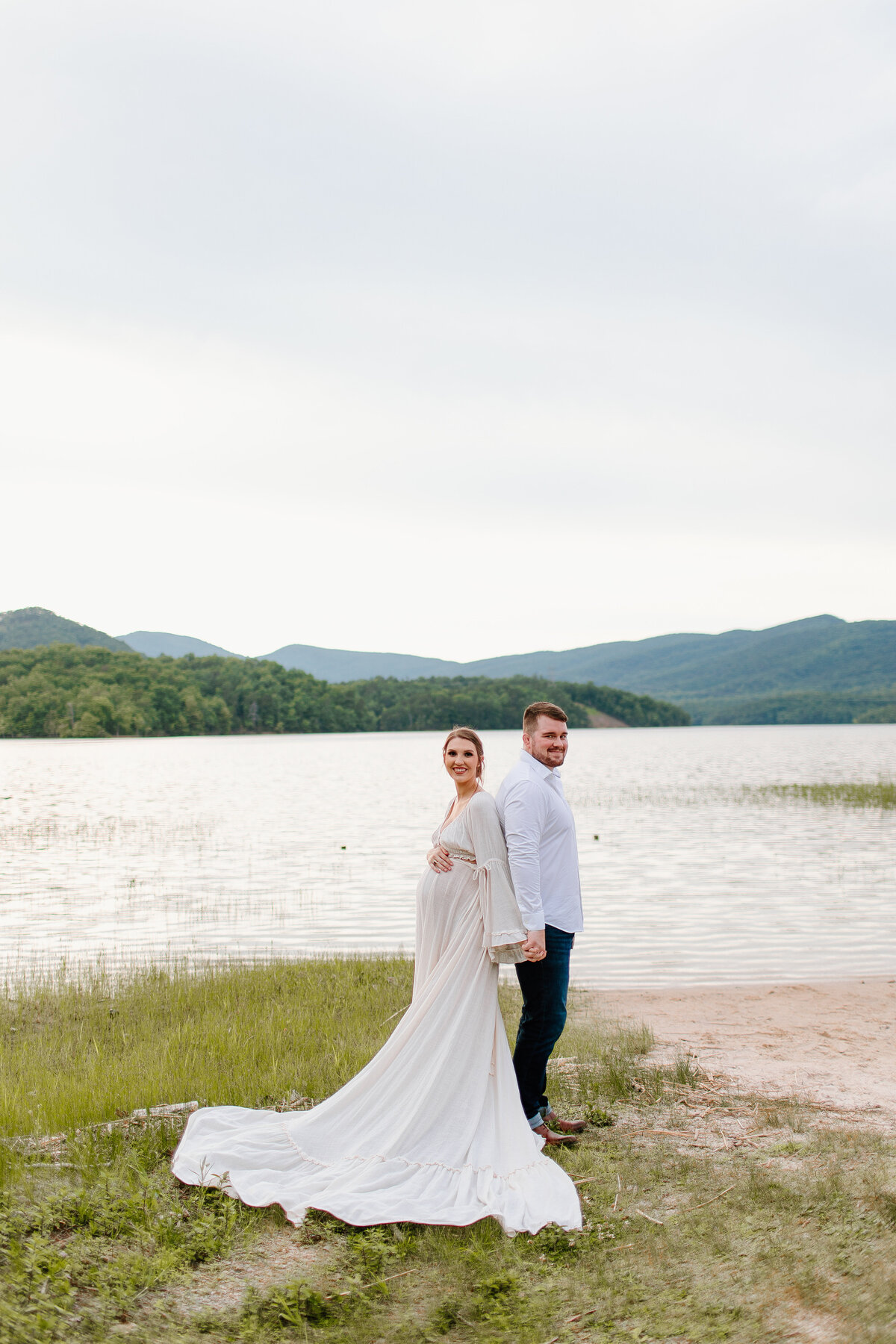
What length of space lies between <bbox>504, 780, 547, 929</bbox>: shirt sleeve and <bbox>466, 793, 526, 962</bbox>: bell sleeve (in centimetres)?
5

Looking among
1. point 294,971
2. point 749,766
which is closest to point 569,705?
point 749,766

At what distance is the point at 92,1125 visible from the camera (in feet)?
18.8

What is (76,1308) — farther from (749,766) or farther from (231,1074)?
(749,766)

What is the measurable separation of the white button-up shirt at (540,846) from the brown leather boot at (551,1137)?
1.25 m

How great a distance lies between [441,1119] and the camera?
16.7 ft

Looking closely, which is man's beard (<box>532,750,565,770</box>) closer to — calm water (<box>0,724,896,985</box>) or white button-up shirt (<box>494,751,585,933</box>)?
white button-up shirt (<box>494,751,585,933</box>)

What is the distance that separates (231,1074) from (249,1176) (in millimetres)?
1924

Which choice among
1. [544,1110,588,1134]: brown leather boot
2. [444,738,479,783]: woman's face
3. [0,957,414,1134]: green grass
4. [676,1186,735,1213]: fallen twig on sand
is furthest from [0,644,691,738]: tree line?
[676,1186,735,1213]: fallen twig on sand

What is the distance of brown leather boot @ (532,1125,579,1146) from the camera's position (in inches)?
227

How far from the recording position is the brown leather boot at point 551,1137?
227 inches

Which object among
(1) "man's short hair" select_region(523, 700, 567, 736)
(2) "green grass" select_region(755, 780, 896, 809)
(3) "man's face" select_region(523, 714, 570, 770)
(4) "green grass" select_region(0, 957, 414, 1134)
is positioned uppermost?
(1) "man's short hair" select_region(523, 700, 567, 736)

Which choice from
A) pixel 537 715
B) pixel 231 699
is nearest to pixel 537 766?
pixel 537 715

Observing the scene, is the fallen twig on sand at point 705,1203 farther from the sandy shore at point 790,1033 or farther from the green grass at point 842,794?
the green grass at point 842,794

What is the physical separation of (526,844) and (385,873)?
15.8 meters
